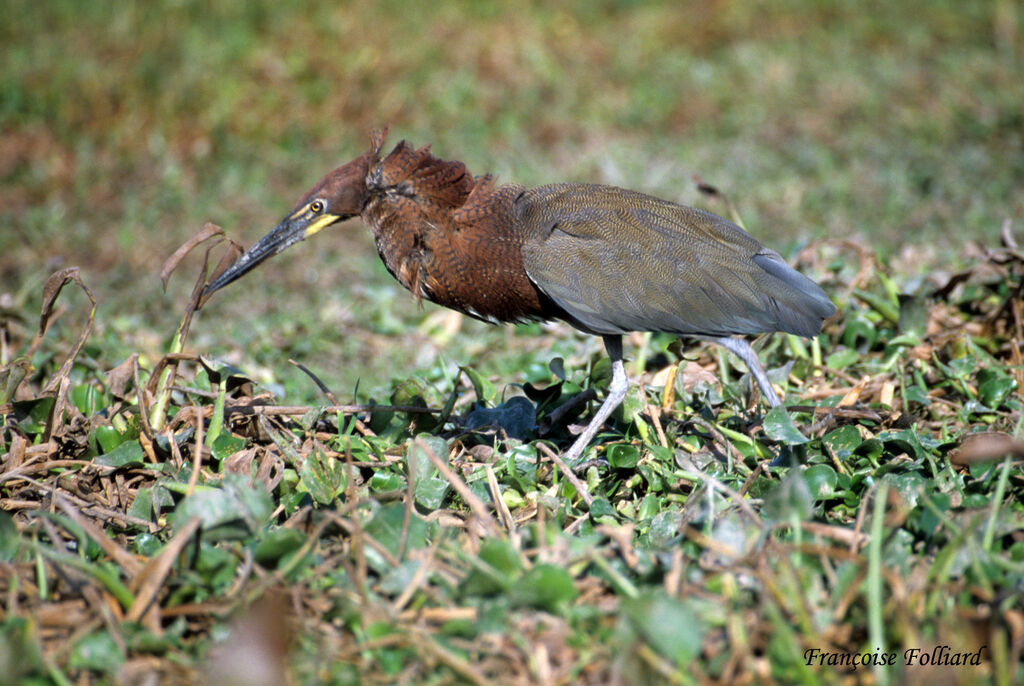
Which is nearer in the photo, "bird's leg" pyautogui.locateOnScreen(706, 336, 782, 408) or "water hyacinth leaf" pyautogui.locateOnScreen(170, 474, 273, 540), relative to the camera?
"water hyacinth leaf" pyautogui.locateOnScreen(170, 474, 273, 540)

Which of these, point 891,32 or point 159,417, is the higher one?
point 891,32

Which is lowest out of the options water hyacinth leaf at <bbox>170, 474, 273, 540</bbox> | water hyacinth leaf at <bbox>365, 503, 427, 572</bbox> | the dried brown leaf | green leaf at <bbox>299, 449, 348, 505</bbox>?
green leaf at <bbox>299, 449, 348, 505</bbox>

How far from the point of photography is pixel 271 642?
187 cm

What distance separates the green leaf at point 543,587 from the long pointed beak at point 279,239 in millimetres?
1755

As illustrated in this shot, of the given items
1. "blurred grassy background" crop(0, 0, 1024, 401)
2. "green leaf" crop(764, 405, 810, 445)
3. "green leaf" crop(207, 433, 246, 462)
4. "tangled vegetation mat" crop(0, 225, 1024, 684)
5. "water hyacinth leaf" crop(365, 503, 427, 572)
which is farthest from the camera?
"blurred grassy background" crop(0, 0, 1024, 401)

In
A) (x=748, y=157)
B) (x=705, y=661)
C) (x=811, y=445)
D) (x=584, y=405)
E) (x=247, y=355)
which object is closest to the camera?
(x=705, y=661)

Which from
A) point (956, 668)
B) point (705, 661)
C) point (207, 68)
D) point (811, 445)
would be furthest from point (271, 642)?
point (207, 68)

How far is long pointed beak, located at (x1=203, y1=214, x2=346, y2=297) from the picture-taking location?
3383mm

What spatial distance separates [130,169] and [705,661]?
689cm

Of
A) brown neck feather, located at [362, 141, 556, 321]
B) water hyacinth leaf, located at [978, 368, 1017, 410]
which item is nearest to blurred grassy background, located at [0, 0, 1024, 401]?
brown neck feather, located at [362, 141, 556, 321]

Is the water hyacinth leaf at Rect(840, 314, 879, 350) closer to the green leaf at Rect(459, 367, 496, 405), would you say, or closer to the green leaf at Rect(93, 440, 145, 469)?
the green leaf at Rect(459, 367, 496, 405)

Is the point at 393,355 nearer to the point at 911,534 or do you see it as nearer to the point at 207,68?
the point at 911,534

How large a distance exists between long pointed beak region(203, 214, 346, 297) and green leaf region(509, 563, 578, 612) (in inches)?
69.1

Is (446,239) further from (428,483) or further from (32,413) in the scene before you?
(32,413)
